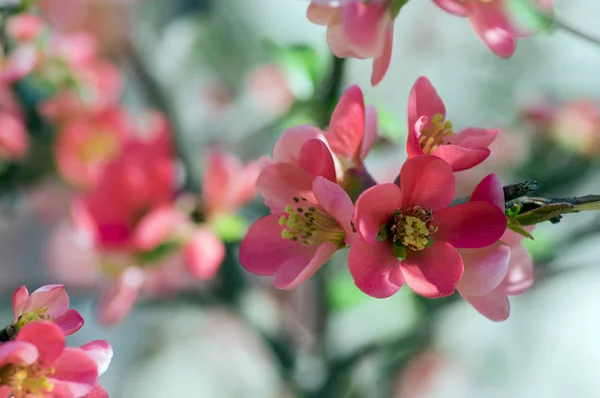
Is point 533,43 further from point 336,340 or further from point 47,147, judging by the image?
point 47,147

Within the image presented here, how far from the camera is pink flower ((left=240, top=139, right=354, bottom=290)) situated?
0.75 ft

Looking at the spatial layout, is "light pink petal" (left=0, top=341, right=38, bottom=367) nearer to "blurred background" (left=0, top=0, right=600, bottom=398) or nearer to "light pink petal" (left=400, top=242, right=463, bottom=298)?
"light pink petal" (left=400, top=242, right=463, bottom=298)

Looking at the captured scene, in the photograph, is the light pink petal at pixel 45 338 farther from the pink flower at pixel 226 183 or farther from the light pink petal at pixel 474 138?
the pink flower at pixel 226 183

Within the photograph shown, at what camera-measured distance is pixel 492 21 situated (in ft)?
0.90

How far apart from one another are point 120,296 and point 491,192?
1.08 ft

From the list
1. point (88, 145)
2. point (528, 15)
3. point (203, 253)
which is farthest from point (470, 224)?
point (88, 145)

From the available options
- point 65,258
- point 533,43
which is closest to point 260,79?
point 65,258

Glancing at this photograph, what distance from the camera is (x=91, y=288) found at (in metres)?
0.72

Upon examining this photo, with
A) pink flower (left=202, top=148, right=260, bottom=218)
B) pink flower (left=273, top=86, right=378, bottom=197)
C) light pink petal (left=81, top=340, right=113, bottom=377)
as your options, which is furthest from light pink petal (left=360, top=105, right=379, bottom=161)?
pink flower (left=202, top=148, right=260, bottom=218)

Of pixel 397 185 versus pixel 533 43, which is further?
pixel 533 43

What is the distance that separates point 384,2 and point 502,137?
0.34 meters

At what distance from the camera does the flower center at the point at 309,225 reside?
0.24 metres

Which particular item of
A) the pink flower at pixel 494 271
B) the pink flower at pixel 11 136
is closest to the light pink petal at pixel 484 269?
the pink flower at pixel 494 271

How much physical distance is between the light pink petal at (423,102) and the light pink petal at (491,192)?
32 mm
